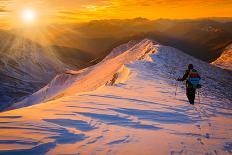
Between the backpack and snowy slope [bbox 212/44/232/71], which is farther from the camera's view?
snowy slope [bbox 212/44/232/71]

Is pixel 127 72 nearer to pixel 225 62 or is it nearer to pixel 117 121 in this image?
pixel 117 121

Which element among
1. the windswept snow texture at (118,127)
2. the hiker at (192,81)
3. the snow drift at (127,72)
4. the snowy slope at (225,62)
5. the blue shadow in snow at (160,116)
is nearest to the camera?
the windswept snow texture at (118,127)

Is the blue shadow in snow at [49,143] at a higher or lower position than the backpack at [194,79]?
lower

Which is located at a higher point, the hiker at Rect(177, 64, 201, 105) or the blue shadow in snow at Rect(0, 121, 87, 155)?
the hiker at Rect(177, 64, 201, 105)

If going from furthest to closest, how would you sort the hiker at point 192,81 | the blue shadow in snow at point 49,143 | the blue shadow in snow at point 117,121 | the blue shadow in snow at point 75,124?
the hiker at point 192,81 < the blue shadow in snow at point 117,121 < the blue shadow in snow at point 75,124 < the blue shadow in snow at point 49,143

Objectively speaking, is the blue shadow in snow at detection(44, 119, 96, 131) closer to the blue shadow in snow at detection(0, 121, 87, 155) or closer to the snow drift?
the blue shadow in snow at detection(0, 121, 87, 155)

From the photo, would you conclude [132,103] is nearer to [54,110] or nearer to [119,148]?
[54,110]

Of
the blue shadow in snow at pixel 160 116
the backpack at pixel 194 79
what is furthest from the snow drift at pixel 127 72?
the blue shadow in snow at pixel 160 116

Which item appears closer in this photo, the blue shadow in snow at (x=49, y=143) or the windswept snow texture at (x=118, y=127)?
the blue shadow in snow at (x=49, y=143)

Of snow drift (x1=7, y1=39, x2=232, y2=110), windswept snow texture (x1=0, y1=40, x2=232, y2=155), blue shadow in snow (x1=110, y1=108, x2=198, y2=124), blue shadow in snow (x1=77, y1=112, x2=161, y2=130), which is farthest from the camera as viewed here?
snow drift (x1=7, y1=39, x2=232, y2=110)

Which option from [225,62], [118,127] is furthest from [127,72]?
[225,62]

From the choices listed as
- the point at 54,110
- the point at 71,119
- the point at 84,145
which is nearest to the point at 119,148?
the point at 84,145

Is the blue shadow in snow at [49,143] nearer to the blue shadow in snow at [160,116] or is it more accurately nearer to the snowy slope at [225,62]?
the blue shadow in snow at [160,116]

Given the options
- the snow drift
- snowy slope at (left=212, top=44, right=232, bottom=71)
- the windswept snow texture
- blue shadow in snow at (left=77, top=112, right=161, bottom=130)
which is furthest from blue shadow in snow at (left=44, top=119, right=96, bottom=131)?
snowy slope at (left=212, top=44, right=232, bottom=71)
